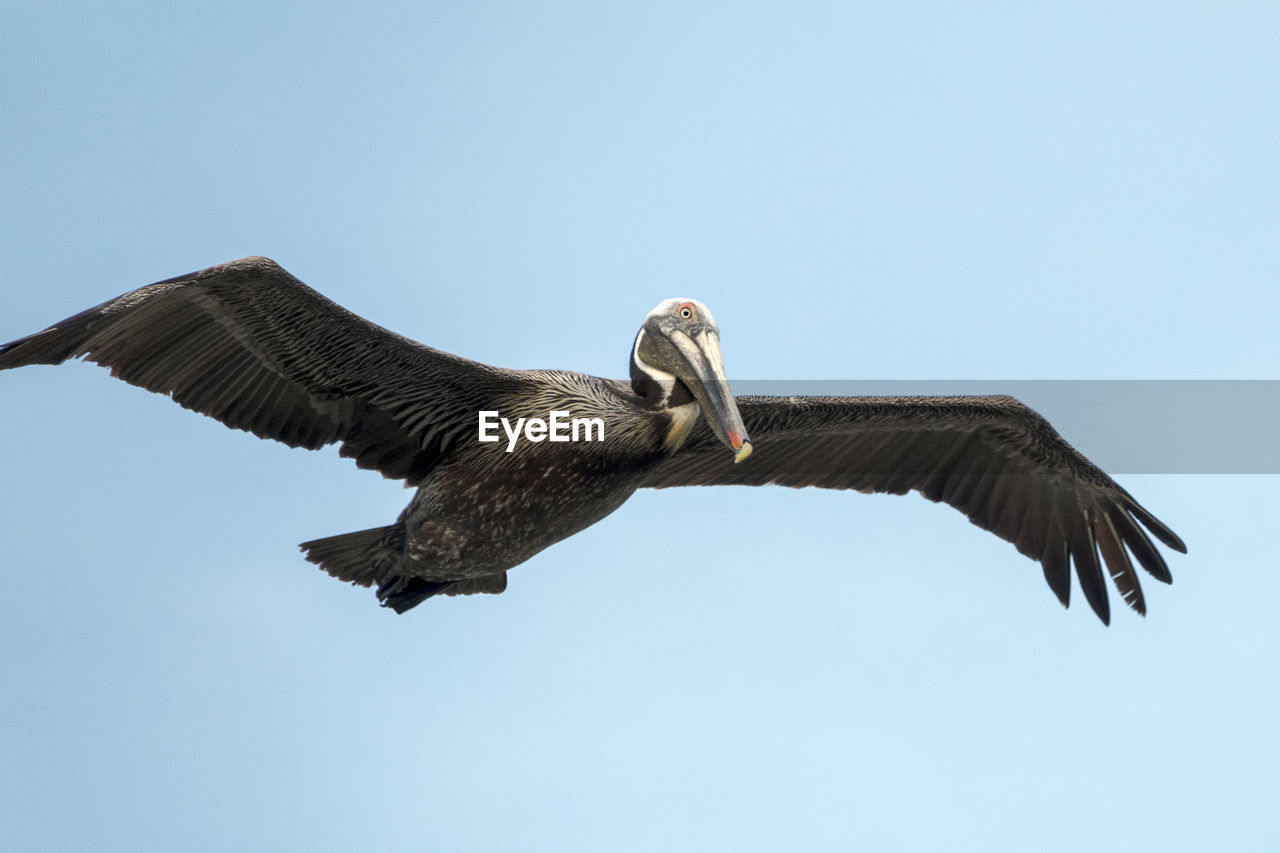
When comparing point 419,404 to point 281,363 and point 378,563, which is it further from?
point 378,563

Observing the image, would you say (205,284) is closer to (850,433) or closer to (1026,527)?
(850,433)

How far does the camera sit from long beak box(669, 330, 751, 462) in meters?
9.41

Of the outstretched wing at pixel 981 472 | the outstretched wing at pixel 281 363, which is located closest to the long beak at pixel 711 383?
the outstretched wing at pixel 281 363

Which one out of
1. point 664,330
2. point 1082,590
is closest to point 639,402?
point 664,330

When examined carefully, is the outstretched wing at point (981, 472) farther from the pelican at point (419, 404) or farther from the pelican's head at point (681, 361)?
the pelican's head at point (681, 361)

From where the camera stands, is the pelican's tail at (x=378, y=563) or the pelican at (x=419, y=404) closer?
the pelican at (x=419, y=404)

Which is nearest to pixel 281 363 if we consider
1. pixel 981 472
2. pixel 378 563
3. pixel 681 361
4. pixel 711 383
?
pixel 378 563

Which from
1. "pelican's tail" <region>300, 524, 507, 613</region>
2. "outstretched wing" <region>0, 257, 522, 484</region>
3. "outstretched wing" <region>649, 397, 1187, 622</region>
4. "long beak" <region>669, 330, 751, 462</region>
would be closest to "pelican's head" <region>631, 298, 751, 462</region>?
"long beak" <region>669, 330, 751, 462</region>

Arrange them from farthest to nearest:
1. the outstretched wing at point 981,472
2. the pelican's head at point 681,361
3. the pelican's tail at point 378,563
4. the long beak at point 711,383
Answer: the outstretched wing at point 981,472 < the pelican's tail at point 378,563 < the pelican's head at point 681,361 < the long beak at point 711,383

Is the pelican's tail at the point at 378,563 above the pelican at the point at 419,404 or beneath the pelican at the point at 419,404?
beneath

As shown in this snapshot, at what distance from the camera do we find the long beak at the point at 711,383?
941 cm

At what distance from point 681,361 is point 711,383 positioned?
0.30 m

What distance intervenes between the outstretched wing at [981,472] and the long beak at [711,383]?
171cm

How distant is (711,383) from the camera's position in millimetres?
9586
